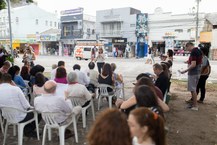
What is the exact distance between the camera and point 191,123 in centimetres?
544

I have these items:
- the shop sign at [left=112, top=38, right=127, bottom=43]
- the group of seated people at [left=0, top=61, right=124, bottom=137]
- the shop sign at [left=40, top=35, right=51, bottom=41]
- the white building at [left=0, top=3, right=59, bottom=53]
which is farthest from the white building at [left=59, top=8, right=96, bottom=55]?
the group of seated people at [left=0, top=61, right=124, bottom=137]

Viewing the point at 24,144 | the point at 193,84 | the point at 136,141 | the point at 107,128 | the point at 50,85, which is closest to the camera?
the point at 107,128

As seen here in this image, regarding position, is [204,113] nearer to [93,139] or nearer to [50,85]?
[50,85]

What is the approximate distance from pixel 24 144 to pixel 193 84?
4.29 m

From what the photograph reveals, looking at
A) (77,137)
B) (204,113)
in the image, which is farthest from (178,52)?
(77,137)

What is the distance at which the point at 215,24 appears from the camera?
31.3 metres

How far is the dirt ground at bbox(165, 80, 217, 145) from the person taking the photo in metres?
4.54

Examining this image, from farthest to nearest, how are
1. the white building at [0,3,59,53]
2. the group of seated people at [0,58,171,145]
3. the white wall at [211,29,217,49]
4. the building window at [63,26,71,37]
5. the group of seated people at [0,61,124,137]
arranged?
the white building at [0,3,59,53] < the building window at [63,26,71,37] < the white wall at [211,29,217,49] < the group of seated people at [0,61,124,137] < the group of seated people at [0,58,171,145]

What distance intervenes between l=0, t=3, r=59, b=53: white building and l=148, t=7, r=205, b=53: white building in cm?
2503

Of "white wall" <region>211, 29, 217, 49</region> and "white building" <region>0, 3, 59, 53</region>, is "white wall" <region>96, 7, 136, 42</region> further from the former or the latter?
"white building" <region>0, 3, 59, 53</region>

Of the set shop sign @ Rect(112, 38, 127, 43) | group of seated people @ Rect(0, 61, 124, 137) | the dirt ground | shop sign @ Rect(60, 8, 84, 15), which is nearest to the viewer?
group of seated people @ Rect(0, 61, 124, 137)

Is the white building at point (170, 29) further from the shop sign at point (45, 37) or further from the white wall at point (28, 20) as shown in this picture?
the white wall at point (28, 20)

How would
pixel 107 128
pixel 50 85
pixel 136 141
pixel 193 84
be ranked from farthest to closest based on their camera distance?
1. pixel 193 84
2. pixel 50 85
3. pixel 136 141
4. pixel 107 128

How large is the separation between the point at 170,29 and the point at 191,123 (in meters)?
31.1
